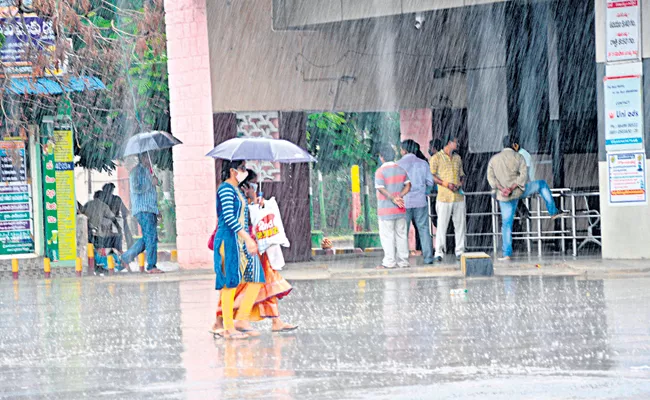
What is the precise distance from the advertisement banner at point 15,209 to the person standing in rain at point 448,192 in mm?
8678

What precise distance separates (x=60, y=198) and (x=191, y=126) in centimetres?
394

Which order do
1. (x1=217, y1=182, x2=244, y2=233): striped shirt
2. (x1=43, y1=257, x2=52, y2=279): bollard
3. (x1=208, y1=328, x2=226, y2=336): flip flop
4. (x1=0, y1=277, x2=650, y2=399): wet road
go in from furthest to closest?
(x1=43, y1=257, x2=52, y2=279): bollard → (x1=208, y1=328, x2=226, y2=336): flip flop → (x1=217, y1=182, x2=244, y2=233): striped shirt → (x1=0, y1=277, x2=650, y2=399): wet road

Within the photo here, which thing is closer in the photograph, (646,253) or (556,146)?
(646,253)

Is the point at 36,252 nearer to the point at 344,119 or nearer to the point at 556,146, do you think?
the point at 556,146

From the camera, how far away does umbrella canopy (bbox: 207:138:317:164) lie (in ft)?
46.7

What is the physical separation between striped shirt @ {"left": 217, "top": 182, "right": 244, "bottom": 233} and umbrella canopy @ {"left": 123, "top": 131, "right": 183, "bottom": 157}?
1049 centimetres

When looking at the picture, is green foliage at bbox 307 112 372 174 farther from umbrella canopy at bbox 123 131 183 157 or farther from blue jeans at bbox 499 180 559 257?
blue jeans at bbox 499 180 559 257

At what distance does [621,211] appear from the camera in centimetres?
2047

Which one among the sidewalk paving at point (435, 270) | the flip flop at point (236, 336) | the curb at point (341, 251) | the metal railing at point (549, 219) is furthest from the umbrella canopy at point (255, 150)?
the curb at point (341, 251)

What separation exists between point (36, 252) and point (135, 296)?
8.07 meters

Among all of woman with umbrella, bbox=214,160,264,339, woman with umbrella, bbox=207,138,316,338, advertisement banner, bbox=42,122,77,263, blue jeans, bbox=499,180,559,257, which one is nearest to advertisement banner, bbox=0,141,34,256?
advertisement banner, bbox=42,122,77,263

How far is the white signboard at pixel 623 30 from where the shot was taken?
20.3 metres

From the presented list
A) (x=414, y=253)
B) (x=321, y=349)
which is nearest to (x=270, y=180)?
(x=414, y=253)

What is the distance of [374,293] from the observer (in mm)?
17625
